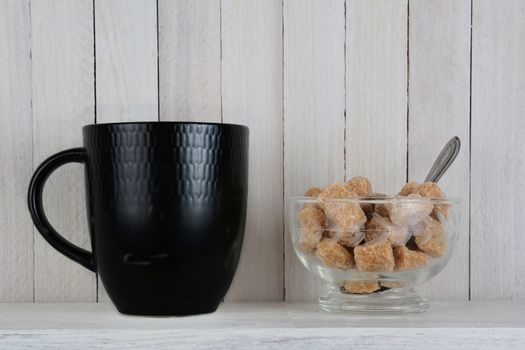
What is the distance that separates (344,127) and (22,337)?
42 cm

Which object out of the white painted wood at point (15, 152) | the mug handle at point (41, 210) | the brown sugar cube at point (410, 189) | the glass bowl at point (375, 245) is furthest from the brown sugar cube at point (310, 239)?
the white painted wood at point (15, 152)

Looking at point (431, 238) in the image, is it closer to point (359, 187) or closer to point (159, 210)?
point (359, 187)

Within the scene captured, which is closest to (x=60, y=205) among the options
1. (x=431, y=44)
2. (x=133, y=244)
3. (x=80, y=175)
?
(x=80, y=175)

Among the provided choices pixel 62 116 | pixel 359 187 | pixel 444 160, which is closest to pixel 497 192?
pixel 444 160

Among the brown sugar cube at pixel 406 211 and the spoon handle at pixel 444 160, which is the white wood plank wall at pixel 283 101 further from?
the brown sugar cube at pixel 406 211

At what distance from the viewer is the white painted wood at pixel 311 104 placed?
863mm

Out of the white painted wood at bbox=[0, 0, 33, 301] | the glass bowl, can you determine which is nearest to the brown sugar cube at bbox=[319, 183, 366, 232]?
the glass bowl

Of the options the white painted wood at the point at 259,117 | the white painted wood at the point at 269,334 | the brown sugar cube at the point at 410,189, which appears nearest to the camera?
Result: the white painted wood at the point at 269,334

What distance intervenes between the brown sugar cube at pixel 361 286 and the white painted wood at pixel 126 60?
0.29m

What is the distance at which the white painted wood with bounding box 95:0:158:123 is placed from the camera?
86 cm

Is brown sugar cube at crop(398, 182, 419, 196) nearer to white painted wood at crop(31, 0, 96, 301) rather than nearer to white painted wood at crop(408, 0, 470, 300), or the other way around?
white painted wood at crop(408, 0, 470, 300)

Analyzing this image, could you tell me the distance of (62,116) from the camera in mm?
854

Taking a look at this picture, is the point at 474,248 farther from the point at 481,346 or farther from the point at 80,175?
the point at 80,175

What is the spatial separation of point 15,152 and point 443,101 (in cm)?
50
